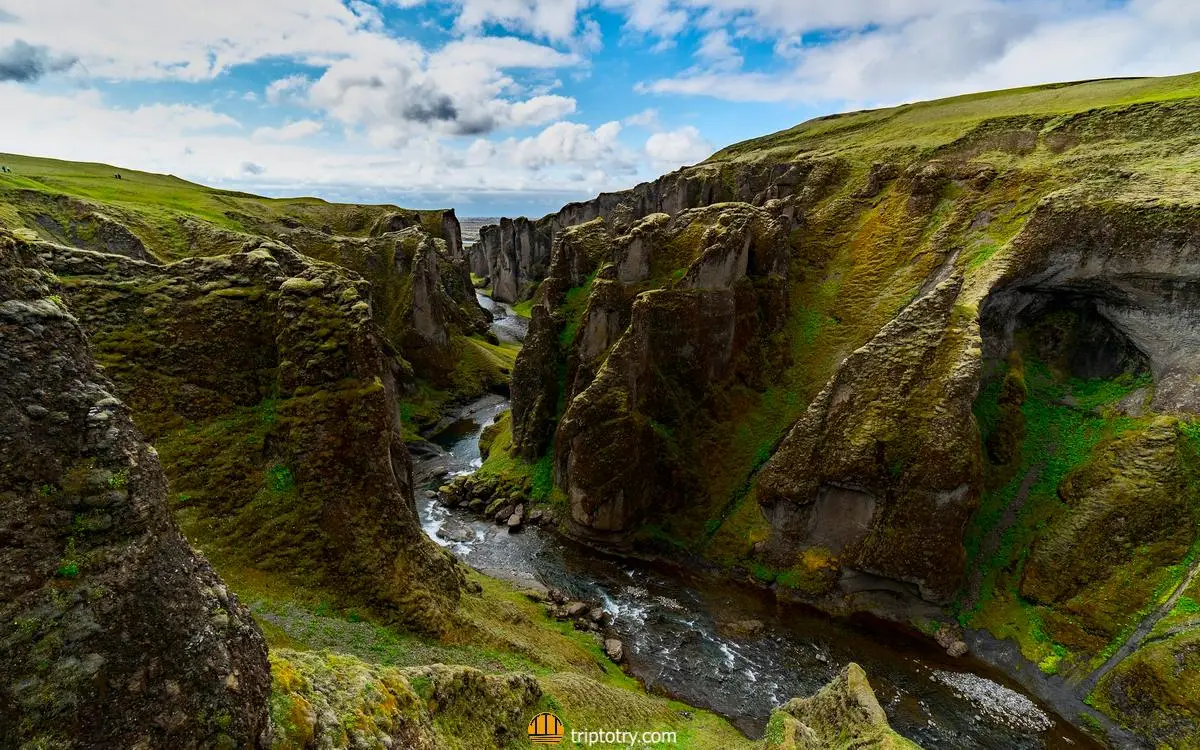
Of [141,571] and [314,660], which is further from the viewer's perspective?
[314,660]

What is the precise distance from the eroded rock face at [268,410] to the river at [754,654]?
14.5 metres

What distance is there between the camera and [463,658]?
1944 cm

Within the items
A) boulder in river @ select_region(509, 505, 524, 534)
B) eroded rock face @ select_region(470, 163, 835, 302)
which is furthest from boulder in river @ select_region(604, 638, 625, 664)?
eroded rock face @ select_region(470, 163, 835, 302)

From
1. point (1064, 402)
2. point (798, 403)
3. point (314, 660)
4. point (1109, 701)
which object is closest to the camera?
point (314, 660)

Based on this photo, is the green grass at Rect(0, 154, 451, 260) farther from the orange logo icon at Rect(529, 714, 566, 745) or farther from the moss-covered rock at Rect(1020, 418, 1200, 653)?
the moss-covered rock at Rect(1020, 418, 1200, 653)

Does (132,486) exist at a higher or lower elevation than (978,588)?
higher

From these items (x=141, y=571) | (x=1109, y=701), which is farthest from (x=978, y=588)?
(x=141, y=571)

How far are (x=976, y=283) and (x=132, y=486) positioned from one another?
4363 centimetres

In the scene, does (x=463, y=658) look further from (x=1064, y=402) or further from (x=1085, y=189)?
(x=1085, y=189)

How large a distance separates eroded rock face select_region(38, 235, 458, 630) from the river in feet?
47.7

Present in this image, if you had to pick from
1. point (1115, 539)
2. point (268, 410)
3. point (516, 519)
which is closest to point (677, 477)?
point (516, 519)

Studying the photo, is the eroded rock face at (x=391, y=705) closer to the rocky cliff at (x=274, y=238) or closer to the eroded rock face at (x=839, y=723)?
the eroded rock face at (x=839, y=723)

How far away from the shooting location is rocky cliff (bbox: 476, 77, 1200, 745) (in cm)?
3017

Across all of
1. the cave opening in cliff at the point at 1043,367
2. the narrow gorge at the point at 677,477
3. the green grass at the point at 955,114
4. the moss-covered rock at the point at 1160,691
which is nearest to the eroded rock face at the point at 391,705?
the narrow gorge at the point at 677,477
